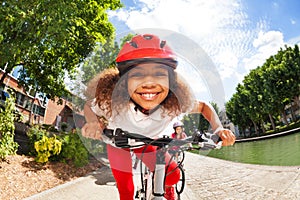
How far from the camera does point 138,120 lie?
1.34 metres

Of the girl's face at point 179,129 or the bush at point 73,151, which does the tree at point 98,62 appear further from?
the bush at point 73,151

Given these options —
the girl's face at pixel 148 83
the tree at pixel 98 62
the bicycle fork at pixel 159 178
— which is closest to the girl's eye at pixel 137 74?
the girl's face at pixel 148 83

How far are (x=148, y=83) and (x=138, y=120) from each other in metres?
0.29

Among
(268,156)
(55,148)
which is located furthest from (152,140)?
(268,156)

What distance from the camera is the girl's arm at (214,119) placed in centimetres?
125

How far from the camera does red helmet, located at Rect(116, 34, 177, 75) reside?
105cm

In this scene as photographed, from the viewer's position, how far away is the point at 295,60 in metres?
30.2

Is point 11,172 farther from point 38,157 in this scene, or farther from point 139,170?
point 139,170

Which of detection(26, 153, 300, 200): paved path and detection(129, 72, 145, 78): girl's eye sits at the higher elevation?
detection(129, 72, 145, 78): girl's eye

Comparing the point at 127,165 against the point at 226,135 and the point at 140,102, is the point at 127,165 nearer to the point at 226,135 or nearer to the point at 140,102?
the point at 140,102

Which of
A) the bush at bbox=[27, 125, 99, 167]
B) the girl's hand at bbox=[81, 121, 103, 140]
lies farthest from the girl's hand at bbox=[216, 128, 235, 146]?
the bush at bbox=[27, 125, 99, 167]

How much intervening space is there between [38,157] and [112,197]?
10.8ft

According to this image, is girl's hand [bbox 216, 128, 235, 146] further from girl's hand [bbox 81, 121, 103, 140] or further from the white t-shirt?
girl's hand [bbox 81, 121, 103, 140]

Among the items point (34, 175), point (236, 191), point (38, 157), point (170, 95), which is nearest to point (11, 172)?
point (34, 175)
